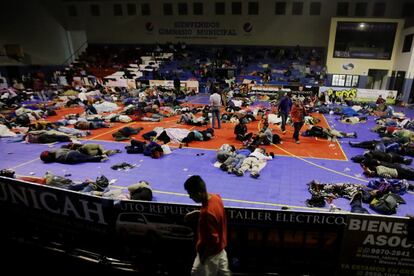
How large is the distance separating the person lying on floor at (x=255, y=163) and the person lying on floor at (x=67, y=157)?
17.5 ft

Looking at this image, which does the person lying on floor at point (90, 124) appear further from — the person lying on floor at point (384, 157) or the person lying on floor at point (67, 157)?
the person lying on floor at point (384, 157)

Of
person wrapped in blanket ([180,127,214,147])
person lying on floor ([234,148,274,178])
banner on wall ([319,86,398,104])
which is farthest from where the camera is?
banner on wall ([319,86,398,104])

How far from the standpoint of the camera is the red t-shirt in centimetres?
350

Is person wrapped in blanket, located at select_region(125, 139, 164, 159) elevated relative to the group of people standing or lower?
lower

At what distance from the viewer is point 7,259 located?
5.32 meters

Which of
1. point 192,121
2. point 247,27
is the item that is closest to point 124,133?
point 192,121

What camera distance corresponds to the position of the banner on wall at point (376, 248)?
12.8 ft

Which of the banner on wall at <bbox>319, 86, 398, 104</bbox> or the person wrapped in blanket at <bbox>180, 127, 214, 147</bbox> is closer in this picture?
the person wrapped in blanket at <bbox>180, 127, 214, 147</bbox>

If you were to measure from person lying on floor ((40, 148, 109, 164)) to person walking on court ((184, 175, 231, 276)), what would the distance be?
7.98 m

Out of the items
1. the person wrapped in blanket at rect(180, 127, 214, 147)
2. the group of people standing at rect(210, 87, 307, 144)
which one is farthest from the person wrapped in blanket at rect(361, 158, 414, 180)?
the person wrapped in blanket at rect(180, 127, 214, 147)

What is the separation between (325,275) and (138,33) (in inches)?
1548

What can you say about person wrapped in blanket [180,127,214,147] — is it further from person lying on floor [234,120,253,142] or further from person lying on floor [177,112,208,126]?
person lying on floor [177,112,208,126]

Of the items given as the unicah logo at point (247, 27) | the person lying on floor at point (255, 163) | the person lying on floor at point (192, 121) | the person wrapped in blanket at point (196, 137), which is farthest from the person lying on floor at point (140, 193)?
the unicah logo at point (247, 27)

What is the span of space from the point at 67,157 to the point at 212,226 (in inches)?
339
